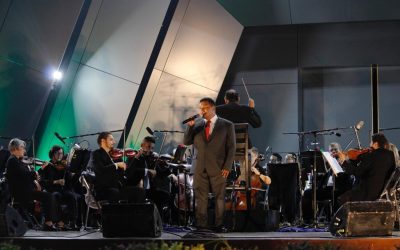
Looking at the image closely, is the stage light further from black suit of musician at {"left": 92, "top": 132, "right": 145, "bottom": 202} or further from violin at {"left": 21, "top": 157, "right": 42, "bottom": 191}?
black suit of musician at {"left": 92, "top": 132, "right": 145, "bottom": 202}

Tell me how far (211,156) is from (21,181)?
282 cm

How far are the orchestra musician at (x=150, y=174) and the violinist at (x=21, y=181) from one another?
1191 mm

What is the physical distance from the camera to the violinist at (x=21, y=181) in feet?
28.0

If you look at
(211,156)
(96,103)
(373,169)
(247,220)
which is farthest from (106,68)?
(373,169)

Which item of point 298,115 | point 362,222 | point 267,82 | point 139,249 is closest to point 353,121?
point 298,115

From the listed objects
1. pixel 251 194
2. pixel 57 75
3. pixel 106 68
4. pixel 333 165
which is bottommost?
pixel 251 194

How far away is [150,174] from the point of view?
9344 mm

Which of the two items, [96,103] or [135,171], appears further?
[96,103]

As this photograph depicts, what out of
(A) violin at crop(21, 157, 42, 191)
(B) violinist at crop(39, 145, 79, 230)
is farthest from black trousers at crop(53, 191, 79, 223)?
(A) violin at crop(21, 157, 42, 191)

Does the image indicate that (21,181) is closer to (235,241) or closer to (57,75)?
(57,75)

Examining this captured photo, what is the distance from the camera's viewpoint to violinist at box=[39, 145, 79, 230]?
31.1 feet

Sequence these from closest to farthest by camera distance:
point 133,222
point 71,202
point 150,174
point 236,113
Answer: point 133,222 < point 236,113 < point 150,174 < point 71,202

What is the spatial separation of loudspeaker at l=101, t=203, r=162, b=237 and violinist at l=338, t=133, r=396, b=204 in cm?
257

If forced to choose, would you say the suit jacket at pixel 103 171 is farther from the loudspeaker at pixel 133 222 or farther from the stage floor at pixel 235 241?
the stage floor at pixel 235 241
